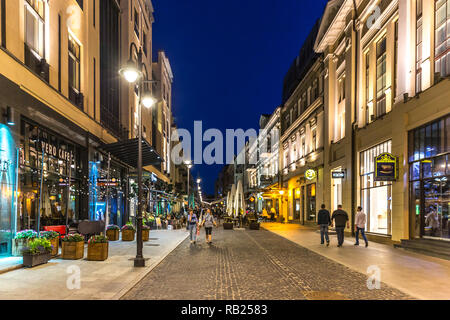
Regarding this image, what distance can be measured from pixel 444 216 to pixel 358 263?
3980 mm

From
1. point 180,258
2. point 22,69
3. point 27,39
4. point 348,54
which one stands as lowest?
point 180,258

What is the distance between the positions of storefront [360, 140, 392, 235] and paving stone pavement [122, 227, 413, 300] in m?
6.14

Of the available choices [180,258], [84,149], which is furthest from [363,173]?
[84,149]

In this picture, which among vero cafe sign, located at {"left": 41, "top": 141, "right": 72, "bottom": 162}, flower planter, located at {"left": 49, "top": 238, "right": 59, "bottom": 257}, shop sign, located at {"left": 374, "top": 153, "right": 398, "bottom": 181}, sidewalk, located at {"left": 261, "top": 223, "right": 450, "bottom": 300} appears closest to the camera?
sidewalk, located at {"left": 261, "top": 223, "right": 450, "bottom": 300}

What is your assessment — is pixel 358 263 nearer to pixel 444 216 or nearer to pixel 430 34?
pixel 444 216

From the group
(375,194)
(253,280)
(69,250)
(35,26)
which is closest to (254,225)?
(375,194)

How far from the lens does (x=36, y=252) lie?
10.6m

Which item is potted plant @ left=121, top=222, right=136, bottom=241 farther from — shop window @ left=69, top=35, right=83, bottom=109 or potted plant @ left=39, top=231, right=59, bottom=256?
potted plant @ left=39, top=231, right=59, bottom=256

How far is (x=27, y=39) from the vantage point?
1371cm

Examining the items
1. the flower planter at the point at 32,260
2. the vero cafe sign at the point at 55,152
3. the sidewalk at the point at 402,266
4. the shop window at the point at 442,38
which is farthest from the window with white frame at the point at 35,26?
the shop window at the point at 442,38

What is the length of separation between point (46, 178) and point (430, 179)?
1413 cm

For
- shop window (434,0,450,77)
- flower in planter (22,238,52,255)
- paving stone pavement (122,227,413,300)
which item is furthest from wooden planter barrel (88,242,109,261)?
shop window (434,0,450,77)

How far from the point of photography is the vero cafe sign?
14.8 m

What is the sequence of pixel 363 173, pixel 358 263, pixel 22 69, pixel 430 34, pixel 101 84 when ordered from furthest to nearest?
pixel 101 84 → pixel 363 173 → pixel 430 34 → pixel 22 69 → pixel 358 263
